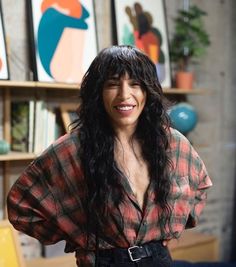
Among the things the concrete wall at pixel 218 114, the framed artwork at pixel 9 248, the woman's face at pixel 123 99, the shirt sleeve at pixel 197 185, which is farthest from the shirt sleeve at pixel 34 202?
the concrete wall at pixel 218 114

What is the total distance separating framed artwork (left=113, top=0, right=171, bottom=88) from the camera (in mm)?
2604

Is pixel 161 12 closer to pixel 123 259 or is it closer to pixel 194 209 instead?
pixel 194 209

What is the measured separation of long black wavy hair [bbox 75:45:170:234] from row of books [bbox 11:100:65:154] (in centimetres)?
99

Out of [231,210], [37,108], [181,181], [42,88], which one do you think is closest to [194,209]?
[181,181]

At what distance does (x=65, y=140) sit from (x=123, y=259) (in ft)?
1.25

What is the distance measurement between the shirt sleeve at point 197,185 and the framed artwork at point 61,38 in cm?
110

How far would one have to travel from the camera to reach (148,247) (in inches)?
49.0

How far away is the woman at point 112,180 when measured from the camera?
1212mm

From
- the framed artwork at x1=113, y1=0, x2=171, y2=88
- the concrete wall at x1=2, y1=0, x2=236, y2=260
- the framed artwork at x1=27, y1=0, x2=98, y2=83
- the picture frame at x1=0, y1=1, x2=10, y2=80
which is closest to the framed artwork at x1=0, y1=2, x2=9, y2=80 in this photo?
the picture frame at x1=0, y1=1, x2=10, y2=80

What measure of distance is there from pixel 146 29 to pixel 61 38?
0.62 meters

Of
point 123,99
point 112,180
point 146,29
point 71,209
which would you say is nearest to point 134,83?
point 123,99

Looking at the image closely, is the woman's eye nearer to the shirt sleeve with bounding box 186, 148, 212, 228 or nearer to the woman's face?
the woman's face

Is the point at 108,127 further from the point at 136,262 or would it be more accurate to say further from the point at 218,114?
the point at 218,114

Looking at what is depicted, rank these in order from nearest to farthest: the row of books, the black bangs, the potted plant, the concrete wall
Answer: the black bangs, the row of books, the potted plant, the concrete wall
